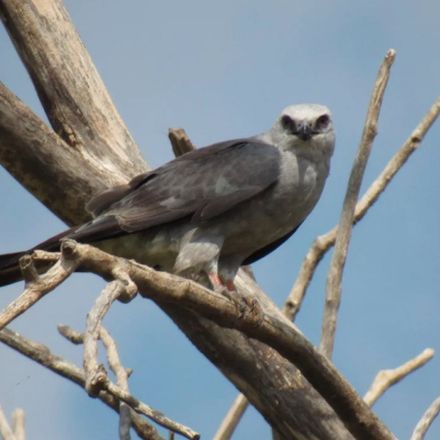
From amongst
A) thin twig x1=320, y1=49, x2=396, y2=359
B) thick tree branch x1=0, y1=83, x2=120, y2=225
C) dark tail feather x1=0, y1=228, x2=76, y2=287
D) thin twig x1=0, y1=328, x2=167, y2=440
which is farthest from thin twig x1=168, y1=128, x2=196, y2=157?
thin twig x1=0, y1=328, x2=167, y2=440

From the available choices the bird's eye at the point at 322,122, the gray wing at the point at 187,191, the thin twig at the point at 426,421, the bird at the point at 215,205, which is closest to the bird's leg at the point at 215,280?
the bird at the point at 215,205

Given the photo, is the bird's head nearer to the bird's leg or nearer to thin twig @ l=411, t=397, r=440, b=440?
the bird's leg

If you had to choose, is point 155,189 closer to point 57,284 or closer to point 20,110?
point 20,110

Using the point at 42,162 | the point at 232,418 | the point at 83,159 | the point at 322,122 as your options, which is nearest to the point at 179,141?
the point at 83,159

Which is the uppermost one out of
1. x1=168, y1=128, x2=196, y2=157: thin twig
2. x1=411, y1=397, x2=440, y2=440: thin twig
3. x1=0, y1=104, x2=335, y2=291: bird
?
x1=168, y1=128, x2=196, y2=157: thin twig

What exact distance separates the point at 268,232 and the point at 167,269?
2.62 ft

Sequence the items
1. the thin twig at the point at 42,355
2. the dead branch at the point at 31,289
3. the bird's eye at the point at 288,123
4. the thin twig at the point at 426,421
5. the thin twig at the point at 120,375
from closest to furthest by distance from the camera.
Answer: the dead branch at the point at 31,289 < the thin twig at the point at 120,375 < the thin twig at the point at 426,421 < the thin twig at the point at 42,355 < the bird's eye at the point at 288,123

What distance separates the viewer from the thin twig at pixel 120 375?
542 centimetres

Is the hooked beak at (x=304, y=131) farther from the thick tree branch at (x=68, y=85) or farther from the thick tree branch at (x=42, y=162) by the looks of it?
the thick tree branch at (x=42, y=162)

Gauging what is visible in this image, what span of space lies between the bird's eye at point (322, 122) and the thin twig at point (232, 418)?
6.80 ft

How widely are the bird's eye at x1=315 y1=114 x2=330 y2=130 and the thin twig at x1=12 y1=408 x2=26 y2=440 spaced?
301 centimetres

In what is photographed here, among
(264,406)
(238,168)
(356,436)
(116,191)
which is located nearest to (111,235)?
(116,191)

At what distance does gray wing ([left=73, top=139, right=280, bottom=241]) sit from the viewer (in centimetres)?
719

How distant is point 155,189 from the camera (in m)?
7.39
